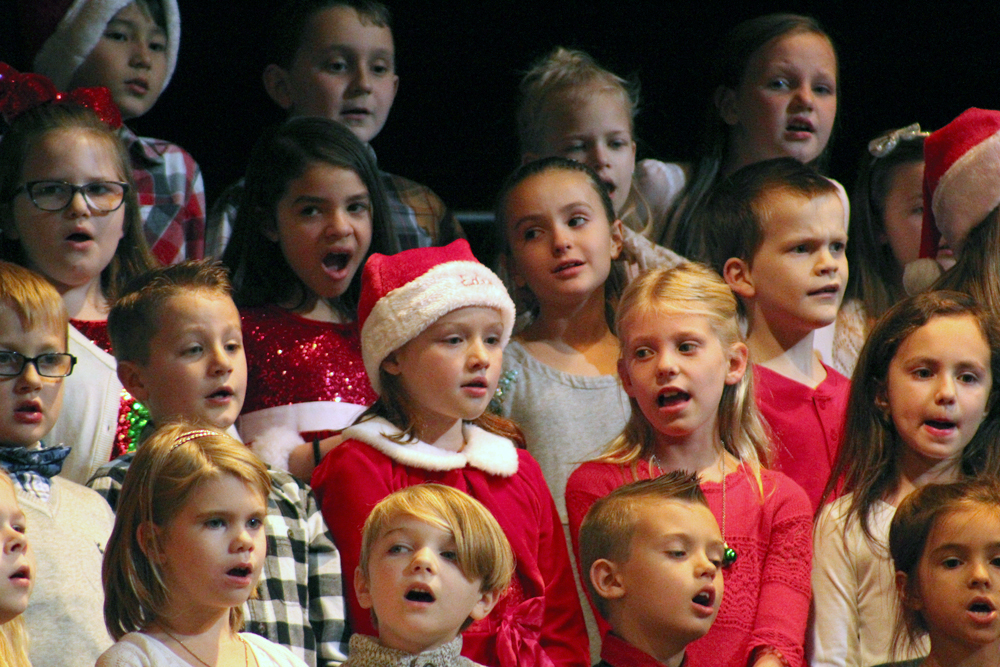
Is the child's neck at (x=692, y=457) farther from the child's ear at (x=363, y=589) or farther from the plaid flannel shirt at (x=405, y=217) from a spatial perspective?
the plaid flannel shirt at (x=405, y=217)

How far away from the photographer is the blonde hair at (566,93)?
4055mm

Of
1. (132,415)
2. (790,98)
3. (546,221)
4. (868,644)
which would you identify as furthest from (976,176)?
(132,415)

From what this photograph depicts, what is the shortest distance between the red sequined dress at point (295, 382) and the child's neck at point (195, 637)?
86cm

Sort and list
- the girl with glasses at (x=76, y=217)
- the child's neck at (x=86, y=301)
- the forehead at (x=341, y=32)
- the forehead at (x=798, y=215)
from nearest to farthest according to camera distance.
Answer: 1. the girl with glasses at (x=76, y=217)
2. the child's neck at (x=86, y=301)
3. the forehead at (x=798, y=215)
4. the forehead at (x=341, y=32)

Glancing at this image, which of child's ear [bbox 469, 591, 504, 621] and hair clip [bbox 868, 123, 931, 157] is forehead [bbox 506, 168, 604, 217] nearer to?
hair clip [bbox 868, 123, 931, 157]

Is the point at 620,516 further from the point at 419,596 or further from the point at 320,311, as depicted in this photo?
the point at 320,311

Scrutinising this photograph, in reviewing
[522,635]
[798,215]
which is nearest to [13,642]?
[522,635]

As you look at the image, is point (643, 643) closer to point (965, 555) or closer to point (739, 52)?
point (965, 555)

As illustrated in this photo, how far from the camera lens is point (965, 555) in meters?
2.55

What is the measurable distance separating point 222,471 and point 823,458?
1561 mm

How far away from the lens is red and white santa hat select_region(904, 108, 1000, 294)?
11.4 ft

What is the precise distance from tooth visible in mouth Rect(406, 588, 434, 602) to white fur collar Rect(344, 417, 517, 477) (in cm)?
47

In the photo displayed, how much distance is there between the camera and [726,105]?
Answer: 429 centimetres

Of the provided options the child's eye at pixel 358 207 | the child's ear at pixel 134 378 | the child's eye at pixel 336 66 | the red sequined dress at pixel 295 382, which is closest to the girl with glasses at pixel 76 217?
the child's ear at pixel 134 378
